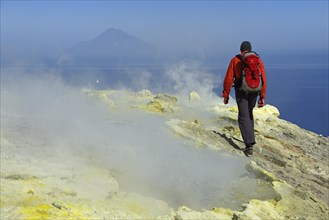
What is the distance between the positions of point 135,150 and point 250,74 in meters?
4.53

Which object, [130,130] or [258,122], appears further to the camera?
[258,122]

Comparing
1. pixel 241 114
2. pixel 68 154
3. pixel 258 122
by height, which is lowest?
pixel 258 122

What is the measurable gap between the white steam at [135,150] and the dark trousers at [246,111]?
1.07 m

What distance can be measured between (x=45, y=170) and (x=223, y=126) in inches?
472

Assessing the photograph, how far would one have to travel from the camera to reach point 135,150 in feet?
45.3

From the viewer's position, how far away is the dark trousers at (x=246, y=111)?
1222 centimetres

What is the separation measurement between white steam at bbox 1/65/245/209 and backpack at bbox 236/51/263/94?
8.77ft

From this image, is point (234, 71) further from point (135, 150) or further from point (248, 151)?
point (135, 150)

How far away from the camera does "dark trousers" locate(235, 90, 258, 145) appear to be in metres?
12.2

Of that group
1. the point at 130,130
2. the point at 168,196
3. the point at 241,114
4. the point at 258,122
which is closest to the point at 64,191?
the point at 168,196

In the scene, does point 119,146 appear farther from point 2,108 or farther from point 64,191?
point 2,108

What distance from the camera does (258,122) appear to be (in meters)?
24.2

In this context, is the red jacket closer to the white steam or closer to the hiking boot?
the hiking boot

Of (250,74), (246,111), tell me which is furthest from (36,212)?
(246,111)
